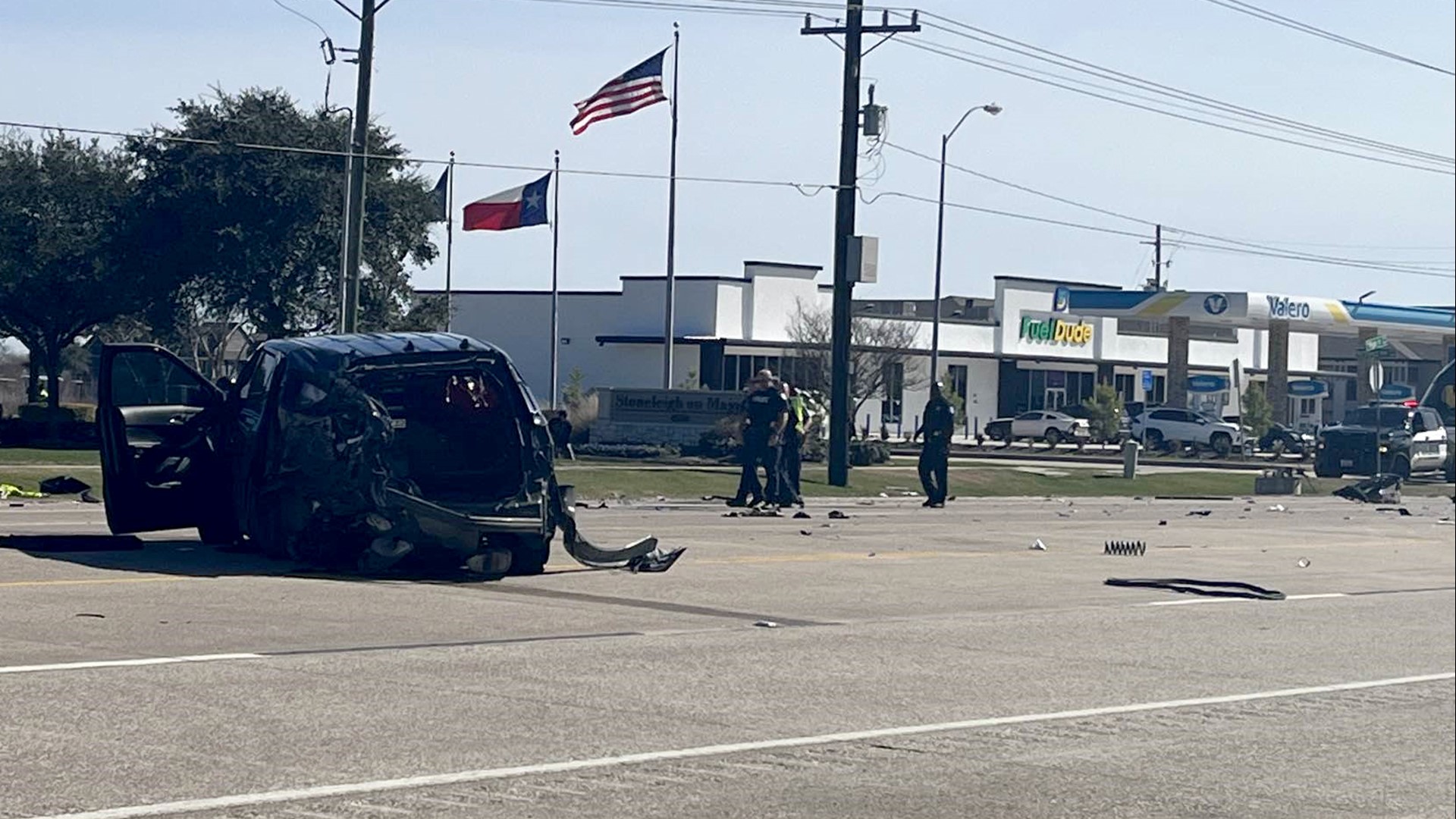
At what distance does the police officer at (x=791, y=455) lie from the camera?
28094 millimetres

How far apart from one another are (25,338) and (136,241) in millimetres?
6080

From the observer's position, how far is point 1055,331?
275 ft

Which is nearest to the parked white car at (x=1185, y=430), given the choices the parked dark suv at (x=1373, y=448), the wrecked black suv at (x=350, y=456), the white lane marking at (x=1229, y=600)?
the parked dark suv at (x=1373, y=448)

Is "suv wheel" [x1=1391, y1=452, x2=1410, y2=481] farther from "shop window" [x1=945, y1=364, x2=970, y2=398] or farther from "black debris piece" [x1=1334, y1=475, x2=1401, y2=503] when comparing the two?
"shop window" [x1=945, y1=364, x2=970, y2=398]

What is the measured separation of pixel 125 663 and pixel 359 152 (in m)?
22.7

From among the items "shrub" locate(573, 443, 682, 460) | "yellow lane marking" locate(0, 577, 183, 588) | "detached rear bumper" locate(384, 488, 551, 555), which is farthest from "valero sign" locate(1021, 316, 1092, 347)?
"yellow lane marking" locate(0, 577, 183, 588)

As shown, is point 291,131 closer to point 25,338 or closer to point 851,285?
point 25,338

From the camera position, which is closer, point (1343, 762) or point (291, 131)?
point (1343, 762)

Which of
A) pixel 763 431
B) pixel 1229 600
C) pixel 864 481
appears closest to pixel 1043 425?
pixel 864 481

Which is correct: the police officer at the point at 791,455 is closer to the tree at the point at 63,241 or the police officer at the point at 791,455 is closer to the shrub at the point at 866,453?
the shrub at the point at 866,453

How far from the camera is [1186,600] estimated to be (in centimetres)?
1681

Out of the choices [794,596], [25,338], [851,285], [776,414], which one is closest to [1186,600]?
[794,596]

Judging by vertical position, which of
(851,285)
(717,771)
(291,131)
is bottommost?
(717,771)

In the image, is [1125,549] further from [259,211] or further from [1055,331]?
[1055,331]
